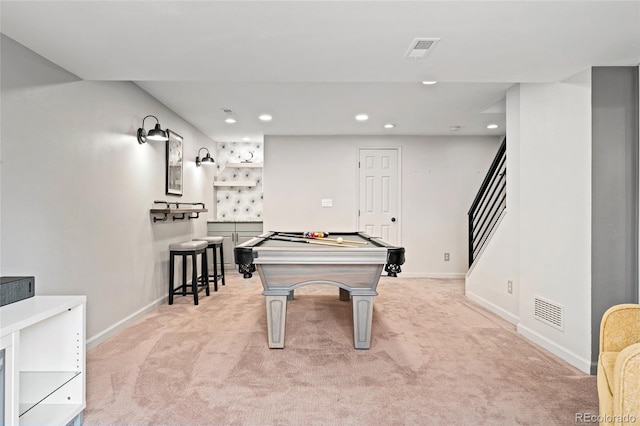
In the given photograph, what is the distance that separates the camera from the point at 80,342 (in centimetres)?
183

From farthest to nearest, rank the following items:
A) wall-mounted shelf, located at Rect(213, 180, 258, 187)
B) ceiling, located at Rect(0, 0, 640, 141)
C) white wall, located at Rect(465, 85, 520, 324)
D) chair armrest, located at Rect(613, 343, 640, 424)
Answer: wall-mounted shelf, located at Rect(213, 180, 258, 187), white wall, located at Rect(465, 85, 520, 324), ceiling, located at Rect(0, 0, 640, 141), chair armrest, located at Rect(613, 343, 640, 424)

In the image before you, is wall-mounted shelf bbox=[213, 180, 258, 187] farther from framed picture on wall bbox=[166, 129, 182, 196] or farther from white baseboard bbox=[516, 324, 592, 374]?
white baseboard bbox=[516, 324, 592, 374]

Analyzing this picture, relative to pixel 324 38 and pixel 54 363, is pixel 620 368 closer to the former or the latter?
pixel 324 38

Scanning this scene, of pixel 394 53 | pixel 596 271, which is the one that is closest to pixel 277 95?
pixel 394 53

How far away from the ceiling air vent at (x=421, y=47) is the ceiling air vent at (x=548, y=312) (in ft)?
6.90

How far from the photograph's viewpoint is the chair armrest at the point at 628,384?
122 cm

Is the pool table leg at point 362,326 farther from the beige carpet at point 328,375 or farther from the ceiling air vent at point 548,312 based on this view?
the ceiling air vent at point 548,312

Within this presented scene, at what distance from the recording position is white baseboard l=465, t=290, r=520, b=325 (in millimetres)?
3639

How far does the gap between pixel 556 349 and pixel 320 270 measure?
188 cm

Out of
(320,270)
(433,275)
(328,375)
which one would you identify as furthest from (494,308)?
(328,375)

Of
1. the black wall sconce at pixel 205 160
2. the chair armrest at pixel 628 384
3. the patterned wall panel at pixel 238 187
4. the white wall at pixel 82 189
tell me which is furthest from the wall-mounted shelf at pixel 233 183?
the chair armrest at pixel 628 384

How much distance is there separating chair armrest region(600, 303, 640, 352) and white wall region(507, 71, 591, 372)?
36.8 inches

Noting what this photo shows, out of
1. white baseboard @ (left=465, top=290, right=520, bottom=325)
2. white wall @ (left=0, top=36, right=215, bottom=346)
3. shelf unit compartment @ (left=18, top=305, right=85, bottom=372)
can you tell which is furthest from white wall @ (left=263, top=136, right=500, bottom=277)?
shelf unit compartment @ (left=18, top=305, right=85, bottom=372)

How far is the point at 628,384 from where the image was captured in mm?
1232
